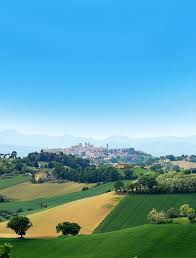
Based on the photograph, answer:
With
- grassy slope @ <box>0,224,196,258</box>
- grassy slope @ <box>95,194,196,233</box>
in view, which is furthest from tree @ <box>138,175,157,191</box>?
grassy slope @ <box>0,224,196,258</box>

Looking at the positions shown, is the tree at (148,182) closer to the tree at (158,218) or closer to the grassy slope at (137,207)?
the grassy slope at (137,207)

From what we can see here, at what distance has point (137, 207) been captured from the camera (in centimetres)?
12156

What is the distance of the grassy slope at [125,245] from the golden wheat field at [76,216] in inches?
596

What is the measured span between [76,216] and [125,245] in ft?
142

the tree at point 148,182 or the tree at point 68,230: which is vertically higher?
the tree at point 148,182

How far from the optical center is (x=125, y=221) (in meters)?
113

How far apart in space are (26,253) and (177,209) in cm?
4604

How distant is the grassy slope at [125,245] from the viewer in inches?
3014

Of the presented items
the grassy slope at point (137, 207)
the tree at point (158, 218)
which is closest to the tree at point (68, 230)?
the grassy slope at point (137, 207)

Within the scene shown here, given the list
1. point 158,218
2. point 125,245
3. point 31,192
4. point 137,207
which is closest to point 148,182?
point 137,207

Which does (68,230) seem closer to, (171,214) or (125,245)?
(125,245)

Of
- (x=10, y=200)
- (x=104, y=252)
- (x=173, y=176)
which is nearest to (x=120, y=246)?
(x=104, y=252)

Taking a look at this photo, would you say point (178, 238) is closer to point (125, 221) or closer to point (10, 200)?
point (125, 221)

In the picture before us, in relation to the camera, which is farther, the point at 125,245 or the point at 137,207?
the point at 137,207
